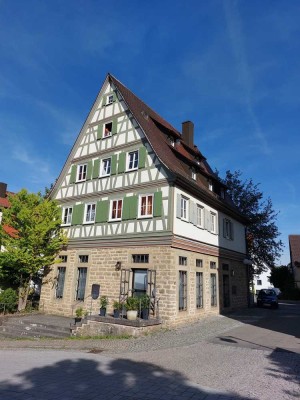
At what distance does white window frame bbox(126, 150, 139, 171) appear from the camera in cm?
1803

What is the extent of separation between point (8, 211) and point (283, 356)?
54.5ft

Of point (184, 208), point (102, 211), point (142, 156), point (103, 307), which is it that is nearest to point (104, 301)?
point (103, 307)

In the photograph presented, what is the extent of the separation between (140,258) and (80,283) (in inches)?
182

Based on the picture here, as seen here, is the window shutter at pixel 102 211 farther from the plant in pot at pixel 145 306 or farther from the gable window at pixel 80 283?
the plant in pot at pixel 145 306

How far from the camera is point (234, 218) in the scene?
24422 mm

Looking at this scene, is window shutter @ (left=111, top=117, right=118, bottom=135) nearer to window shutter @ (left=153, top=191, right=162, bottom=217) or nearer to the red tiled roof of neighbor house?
window shutter @ (left=153, top=191, right=162, bottom=217)

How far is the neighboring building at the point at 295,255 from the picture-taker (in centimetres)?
4619

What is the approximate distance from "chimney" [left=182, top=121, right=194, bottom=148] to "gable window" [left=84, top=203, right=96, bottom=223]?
8.60 metres

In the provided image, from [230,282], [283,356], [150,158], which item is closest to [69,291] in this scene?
[150,158]

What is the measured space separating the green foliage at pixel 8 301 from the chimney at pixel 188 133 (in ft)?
49.9

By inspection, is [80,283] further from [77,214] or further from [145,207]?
[145,207]

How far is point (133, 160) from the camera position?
1828 cm

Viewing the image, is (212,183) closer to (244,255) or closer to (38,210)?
(244,255)

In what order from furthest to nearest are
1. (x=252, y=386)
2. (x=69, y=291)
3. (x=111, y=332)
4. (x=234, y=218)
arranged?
1. (x=234, y=218)
2. (x=69, y=291)
3. (x=111, y=332)
4. (x=252, y=386)
